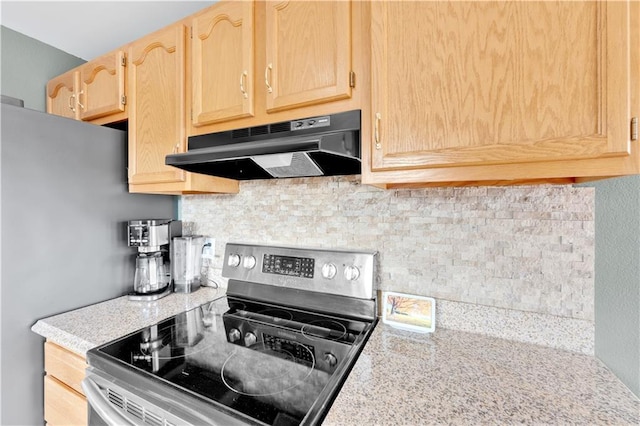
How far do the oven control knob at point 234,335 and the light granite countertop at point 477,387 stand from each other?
0.44m

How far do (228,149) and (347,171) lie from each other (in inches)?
19.0

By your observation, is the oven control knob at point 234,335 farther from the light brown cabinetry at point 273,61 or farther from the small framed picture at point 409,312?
the light brown cabinetry at point 273,61

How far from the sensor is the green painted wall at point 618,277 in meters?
0.65

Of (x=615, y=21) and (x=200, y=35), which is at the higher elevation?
(x=200, y=35)

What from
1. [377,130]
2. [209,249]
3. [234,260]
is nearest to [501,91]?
[377,130]

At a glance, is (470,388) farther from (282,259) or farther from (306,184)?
(306,184)

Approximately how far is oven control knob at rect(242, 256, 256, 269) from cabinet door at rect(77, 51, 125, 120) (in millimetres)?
991

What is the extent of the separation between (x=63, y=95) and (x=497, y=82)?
2.23 m

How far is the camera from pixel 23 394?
1072 millimetres

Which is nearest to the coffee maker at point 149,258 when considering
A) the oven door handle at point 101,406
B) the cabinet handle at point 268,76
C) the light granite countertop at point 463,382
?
the light granite countertop at point 463,382

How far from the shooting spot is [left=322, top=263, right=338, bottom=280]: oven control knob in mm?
1121

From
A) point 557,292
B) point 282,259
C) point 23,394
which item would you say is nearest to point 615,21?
point 557,292

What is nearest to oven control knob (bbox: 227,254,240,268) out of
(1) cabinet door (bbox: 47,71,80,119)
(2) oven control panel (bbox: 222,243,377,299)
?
(2) oven control panel (bbox: 222,243,377,299)

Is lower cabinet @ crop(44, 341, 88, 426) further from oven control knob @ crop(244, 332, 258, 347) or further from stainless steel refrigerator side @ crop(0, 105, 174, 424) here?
oven control knob @ crop(244, 332, 258, 347)
